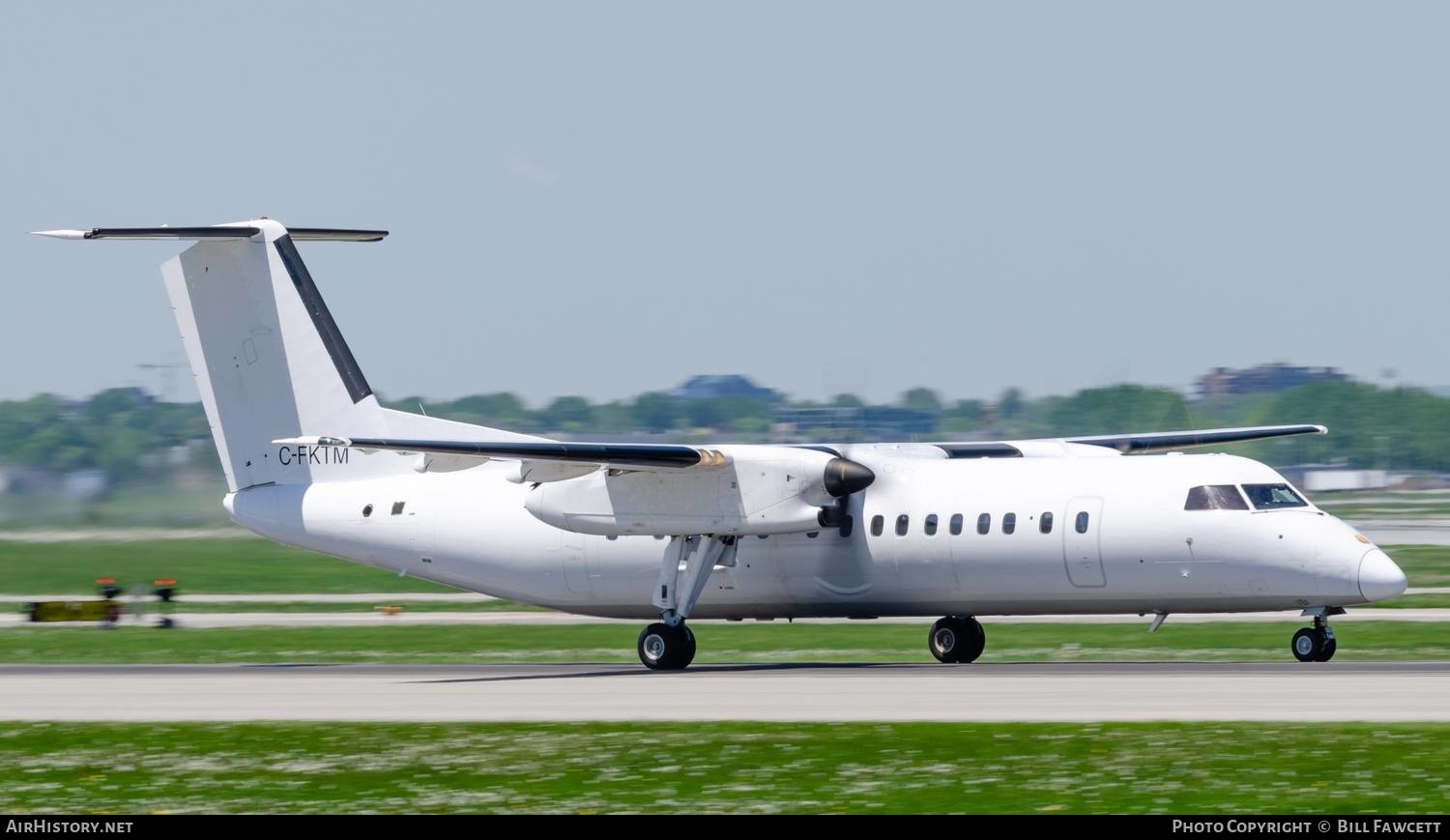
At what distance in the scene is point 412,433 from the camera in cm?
3136

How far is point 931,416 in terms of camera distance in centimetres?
7625

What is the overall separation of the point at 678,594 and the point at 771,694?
18.9 ft

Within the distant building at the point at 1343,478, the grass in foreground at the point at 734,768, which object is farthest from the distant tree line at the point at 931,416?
the grass in foreground at the point at 734,768

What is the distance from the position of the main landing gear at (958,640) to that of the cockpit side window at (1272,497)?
495 centimetres

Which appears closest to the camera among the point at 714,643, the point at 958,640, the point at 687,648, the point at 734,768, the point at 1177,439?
the point at 734,768

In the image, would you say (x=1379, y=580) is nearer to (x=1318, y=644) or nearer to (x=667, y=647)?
(x=1318, y=644)

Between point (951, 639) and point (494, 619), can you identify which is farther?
point (494, 619)

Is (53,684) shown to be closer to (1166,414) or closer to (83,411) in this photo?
(83,411)

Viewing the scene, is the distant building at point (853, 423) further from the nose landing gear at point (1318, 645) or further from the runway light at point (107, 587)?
the runway light at point (107, 587)

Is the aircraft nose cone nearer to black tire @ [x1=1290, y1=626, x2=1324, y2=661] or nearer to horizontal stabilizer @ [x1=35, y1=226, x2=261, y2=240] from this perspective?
black tire @ [x1=1290, y1=626, x2=1324, y2=661]

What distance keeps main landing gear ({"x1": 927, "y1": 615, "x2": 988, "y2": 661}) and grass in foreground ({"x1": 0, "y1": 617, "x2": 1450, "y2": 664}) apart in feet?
8.11

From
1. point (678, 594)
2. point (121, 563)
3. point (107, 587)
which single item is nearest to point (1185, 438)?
point (678, 594)

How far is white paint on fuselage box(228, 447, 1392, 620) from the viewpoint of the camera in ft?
84.0

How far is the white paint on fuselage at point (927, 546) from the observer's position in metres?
25.6
